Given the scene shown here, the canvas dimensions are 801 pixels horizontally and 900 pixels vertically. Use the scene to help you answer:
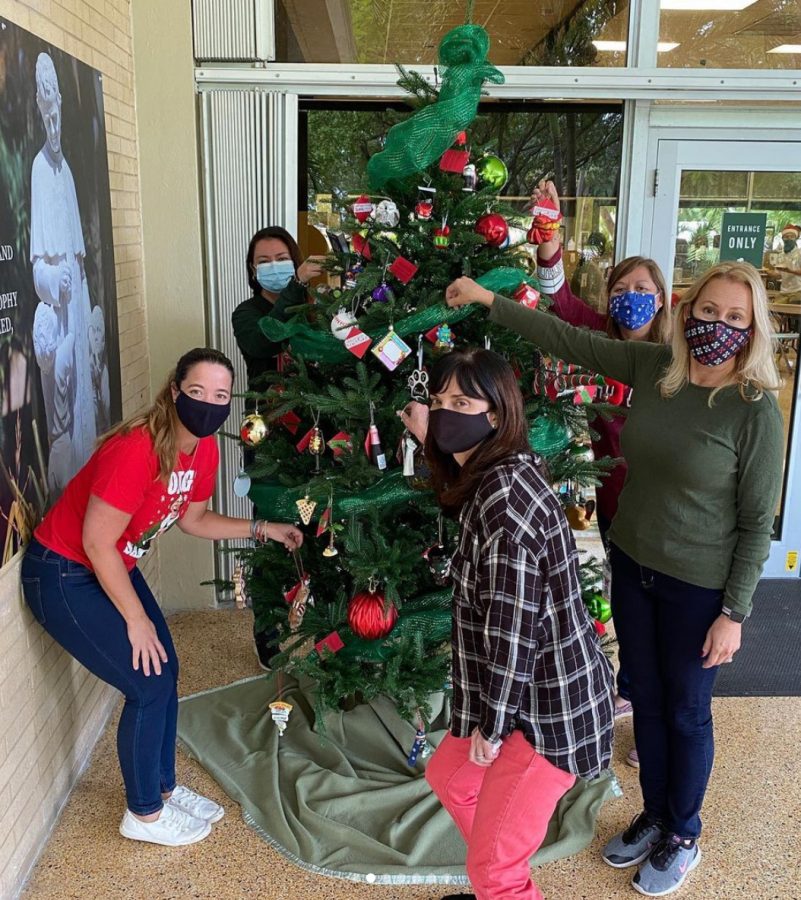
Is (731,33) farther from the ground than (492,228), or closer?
farther from the ground

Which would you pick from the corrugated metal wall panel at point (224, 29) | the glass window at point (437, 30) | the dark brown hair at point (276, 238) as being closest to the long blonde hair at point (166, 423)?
the dark brown hair at point (276, 238)

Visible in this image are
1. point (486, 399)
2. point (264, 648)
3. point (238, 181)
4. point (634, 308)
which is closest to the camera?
point (486, 399)

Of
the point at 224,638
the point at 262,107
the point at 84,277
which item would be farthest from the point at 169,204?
the point at 224,638

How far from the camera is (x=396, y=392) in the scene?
7.89ft

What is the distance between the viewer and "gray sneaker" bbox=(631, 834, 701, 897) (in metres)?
2.28

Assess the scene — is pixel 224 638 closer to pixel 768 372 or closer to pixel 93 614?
pixel 93 614

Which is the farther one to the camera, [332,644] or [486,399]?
[332,644]

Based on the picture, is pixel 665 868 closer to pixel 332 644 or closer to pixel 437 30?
pixel 332 644

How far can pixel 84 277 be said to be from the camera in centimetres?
282

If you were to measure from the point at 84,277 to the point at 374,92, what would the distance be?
5.67ft

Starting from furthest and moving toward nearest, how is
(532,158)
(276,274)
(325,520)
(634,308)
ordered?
(532,158) → (276,274) → (634,308) → (325,520)

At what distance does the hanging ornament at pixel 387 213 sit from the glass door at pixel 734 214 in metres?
2.33

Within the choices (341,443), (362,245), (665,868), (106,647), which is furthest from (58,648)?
(665,868)

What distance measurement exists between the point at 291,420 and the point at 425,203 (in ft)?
2.61
